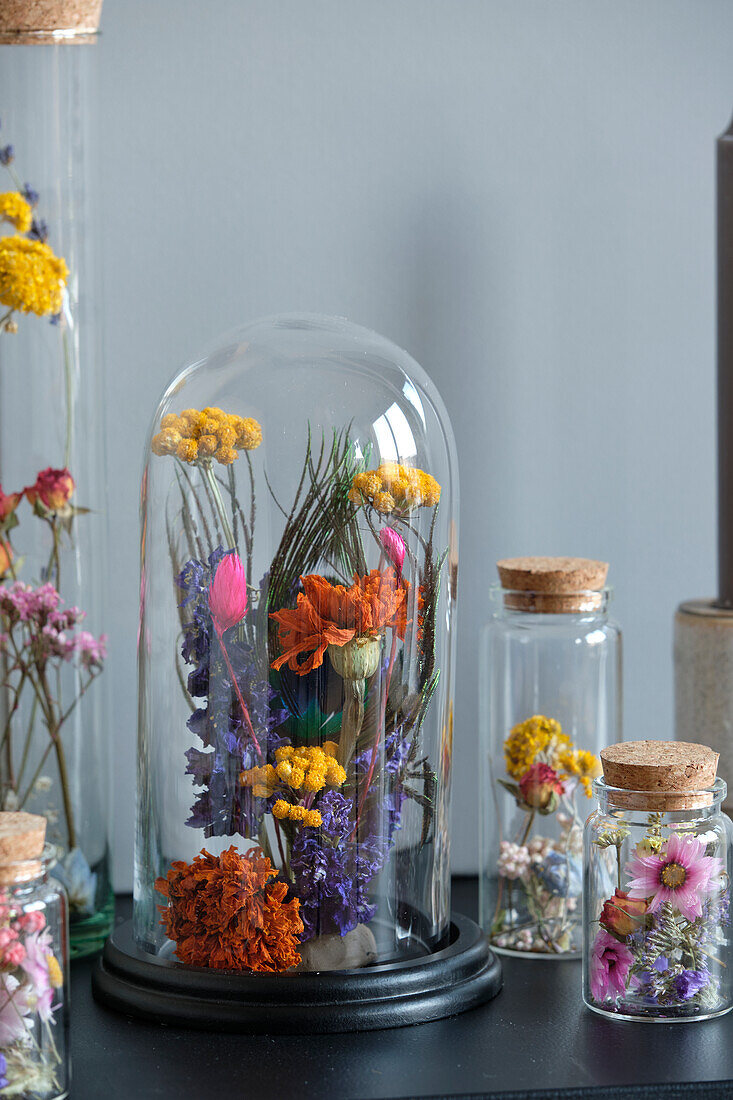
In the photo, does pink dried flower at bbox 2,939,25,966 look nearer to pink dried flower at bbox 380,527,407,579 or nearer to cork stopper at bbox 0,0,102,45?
pink dried flower at bbox 380,527,407,579

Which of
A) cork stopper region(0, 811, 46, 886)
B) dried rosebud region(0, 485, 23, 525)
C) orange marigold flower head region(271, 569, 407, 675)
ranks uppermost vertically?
dried rosebud region(0, 485, 23, 525)

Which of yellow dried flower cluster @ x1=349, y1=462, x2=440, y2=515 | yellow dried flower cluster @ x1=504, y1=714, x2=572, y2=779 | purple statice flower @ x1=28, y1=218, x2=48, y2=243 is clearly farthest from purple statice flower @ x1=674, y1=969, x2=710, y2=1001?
purple statice flower @ x1=28, y1=218, x2=48, y2=243

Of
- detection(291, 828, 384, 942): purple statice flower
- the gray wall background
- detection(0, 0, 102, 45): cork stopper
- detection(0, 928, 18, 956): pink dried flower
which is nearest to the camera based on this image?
detection(0, 928, 18, 956): pink dried flower

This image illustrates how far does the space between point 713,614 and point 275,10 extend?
606 mm

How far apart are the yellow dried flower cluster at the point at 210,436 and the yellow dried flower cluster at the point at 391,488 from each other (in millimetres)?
70

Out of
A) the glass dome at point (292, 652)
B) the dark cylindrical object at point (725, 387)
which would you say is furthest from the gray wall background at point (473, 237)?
the glass dome at point (292, 652)

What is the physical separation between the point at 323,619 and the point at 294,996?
0.23 m

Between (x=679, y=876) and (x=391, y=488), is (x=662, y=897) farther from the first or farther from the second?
(x=391, y=488)

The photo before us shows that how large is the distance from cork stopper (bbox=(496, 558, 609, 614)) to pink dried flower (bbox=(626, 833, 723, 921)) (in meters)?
0.21

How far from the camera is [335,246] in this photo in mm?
1112

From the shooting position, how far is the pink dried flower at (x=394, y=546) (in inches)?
33.0

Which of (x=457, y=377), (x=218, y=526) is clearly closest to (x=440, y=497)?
(x=218, y=526)

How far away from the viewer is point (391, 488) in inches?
33.1

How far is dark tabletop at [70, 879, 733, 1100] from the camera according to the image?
733 mm
